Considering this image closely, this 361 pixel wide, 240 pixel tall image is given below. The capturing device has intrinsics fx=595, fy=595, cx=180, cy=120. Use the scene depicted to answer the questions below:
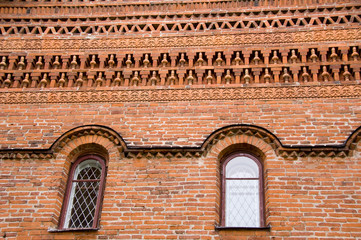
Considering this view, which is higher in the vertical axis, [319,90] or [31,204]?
[319,90]

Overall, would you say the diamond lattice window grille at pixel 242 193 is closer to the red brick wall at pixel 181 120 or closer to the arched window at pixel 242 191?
the arched window at pixel 242 191

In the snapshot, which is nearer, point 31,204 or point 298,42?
point 31,204

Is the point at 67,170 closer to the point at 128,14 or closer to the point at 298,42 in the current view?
the point at 128,14

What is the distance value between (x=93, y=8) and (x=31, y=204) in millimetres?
4421

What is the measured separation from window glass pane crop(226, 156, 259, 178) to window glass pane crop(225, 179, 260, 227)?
118mm

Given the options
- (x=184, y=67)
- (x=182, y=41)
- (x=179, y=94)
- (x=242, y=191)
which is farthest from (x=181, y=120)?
(x=182, y=41)

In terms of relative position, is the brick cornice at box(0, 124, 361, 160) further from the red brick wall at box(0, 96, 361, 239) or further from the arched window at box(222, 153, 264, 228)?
the arched window at box(222, 153, 264, 228)

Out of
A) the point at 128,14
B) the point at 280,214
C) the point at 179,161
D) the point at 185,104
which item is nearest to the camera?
the point at 280,214

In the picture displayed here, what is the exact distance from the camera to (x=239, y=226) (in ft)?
31.0

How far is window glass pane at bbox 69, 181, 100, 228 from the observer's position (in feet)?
32.3

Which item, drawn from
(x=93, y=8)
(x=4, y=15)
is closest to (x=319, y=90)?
(x=93, y=8)

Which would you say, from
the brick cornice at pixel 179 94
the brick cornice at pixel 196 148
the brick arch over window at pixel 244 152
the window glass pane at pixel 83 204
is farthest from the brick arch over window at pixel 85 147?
the brick arch over window at pixel 244 152

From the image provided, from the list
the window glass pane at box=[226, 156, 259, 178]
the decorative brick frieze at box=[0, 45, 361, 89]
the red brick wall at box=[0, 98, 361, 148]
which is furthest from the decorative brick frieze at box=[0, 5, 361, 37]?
the window glass pane at box=[226, 156, 259, 178]

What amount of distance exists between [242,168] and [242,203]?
0.69 m
